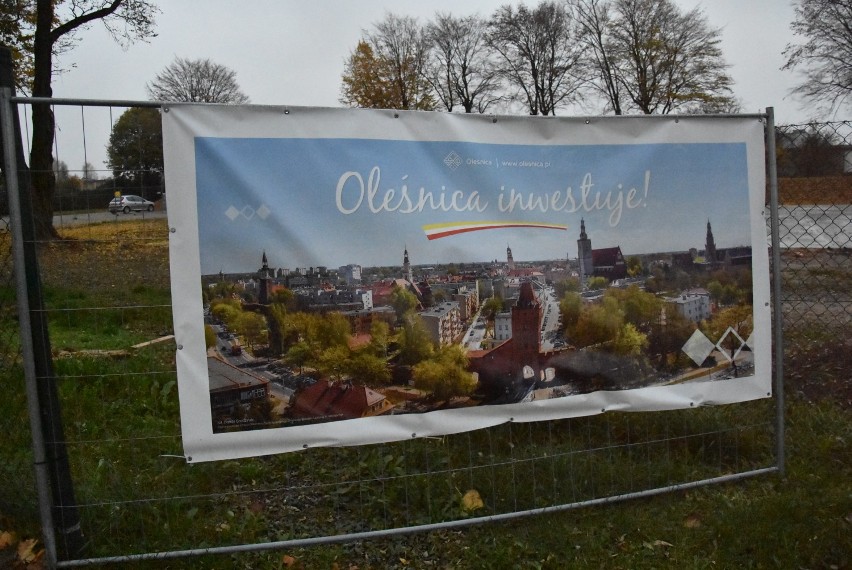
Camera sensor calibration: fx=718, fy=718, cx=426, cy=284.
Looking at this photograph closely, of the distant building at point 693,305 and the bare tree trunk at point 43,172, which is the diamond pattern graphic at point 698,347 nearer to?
the distant building at point 693,305

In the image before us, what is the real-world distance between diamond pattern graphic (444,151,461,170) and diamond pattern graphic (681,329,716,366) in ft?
5.16

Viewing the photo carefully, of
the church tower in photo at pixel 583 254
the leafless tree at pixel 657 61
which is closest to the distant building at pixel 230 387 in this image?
the church tower in photo at pixel 583 254

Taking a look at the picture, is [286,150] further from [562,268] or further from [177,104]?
[562,268]

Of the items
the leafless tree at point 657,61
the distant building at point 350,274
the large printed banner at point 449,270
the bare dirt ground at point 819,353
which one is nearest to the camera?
the large printed banner at point 449,270

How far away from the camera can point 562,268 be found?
348cm

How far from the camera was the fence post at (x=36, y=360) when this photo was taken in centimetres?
288

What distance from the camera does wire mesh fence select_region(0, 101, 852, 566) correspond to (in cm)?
318

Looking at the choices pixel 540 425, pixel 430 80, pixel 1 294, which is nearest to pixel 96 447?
pixel 1 294

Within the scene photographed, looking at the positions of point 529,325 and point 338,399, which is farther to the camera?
point 529,325

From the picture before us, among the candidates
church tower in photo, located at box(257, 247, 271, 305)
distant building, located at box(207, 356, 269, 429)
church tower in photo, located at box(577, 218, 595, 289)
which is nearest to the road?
church tower in photo, located at box(257, 247, 271, 305)

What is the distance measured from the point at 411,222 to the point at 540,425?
1808 millimetres

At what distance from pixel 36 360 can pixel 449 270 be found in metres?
1.82

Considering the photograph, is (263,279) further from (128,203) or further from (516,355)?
(516,355)

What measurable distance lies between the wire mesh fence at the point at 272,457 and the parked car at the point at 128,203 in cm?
3
